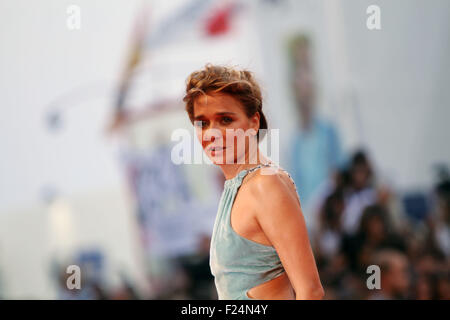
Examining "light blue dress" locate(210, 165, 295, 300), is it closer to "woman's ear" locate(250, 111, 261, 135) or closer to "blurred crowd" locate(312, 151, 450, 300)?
"woman's ear" locate(250, 111, 261, 135)

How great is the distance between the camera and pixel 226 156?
1.53m

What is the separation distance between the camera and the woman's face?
1484 mm

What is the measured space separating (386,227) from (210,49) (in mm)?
2656

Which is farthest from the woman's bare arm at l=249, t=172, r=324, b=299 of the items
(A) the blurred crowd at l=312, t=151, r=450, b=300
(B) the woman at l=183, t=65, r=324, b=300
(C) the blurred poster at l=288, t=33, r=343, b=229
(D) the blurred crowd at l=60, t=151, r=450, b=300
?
(C) the blurred poster at l=288, t=33, r=343, b=229

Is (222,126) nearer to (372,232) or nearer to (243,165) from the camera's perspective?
(243,165)

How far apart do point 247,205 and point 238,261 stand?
0.14 m

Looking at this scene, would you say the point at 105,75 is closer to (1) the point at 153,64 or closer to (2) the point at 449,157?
(1) the point at 153,64

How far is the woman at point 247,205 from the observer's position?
138 cm

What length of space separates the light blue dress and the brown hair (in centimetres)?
16

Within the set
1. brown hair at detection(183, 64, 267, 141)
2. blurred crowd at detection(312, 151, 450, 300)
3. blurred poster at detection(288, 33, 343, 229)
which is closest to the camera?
brown hair at detection(183, 64, 267, 141)

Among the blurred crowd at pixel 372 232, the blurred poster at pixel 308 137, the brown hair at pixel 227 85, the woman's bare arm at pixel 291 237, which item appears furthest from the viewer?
the blurred poster at pixel 308 137

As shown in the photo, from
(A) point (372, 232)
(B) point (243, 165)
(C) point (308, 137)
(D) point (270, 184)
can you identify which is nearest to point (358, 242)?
(A) point (372, 232)

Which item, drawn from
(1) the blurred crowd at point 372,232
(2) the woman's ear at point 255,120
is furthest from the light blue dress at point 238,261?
(1) the blurred crowd at point 372,232

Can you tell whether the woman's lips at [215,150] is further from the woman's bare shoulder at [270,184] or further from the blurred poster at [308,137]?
the blurred poster at [308,137]
